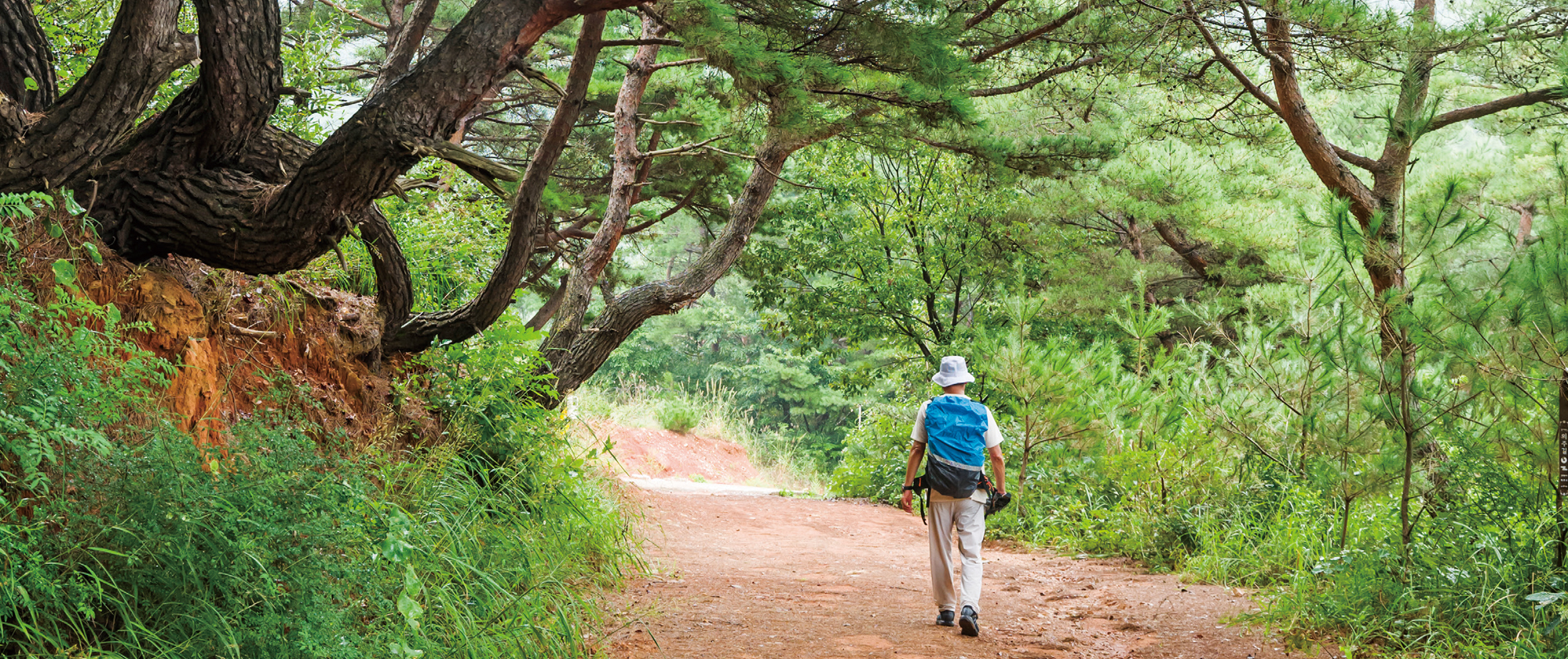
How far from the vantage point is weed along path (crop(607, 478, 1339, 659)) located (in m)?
4.23

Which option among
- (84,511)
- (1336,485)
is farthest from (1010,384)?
(84,511)

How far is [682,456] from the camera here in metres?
21.2

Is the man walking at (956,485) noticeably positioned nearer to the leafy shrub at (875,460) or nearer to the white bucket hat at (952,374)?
the white bucket hat at (952,374)

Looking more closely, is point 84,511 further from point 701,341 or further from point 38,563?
point 701,341

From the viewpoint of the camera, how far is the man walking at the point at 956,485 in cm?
471

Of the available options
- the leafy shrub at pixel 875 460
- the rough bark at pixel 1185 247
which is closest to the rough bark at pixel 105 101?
the leafy shrub at pixel 875 460

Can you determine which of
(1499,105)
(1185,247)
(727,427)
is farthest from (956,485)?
(727,427)

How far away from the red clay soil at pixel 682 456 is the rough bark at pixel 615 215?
1060 centimetres

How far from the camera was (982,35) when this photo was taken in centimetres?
680

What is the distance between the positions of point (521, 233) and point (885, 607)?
2.73 metres

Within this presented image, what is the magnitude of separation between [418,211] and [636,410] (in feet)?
52.5

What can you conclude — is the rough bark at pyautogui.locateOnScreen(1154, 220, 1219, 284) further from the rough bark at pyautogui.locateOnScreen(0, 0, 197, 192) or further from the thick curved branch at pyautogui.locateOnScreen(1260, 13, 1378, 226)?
the rough bark at pyautogui.locateOnScreen(0, 0, 197, 192)

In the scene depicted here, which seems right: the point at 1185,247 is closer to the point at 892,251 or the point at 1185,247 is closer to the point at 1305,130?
the point at 892,251

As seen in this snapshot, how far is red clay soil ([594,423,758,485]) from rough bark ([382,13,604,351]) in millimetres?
13257
